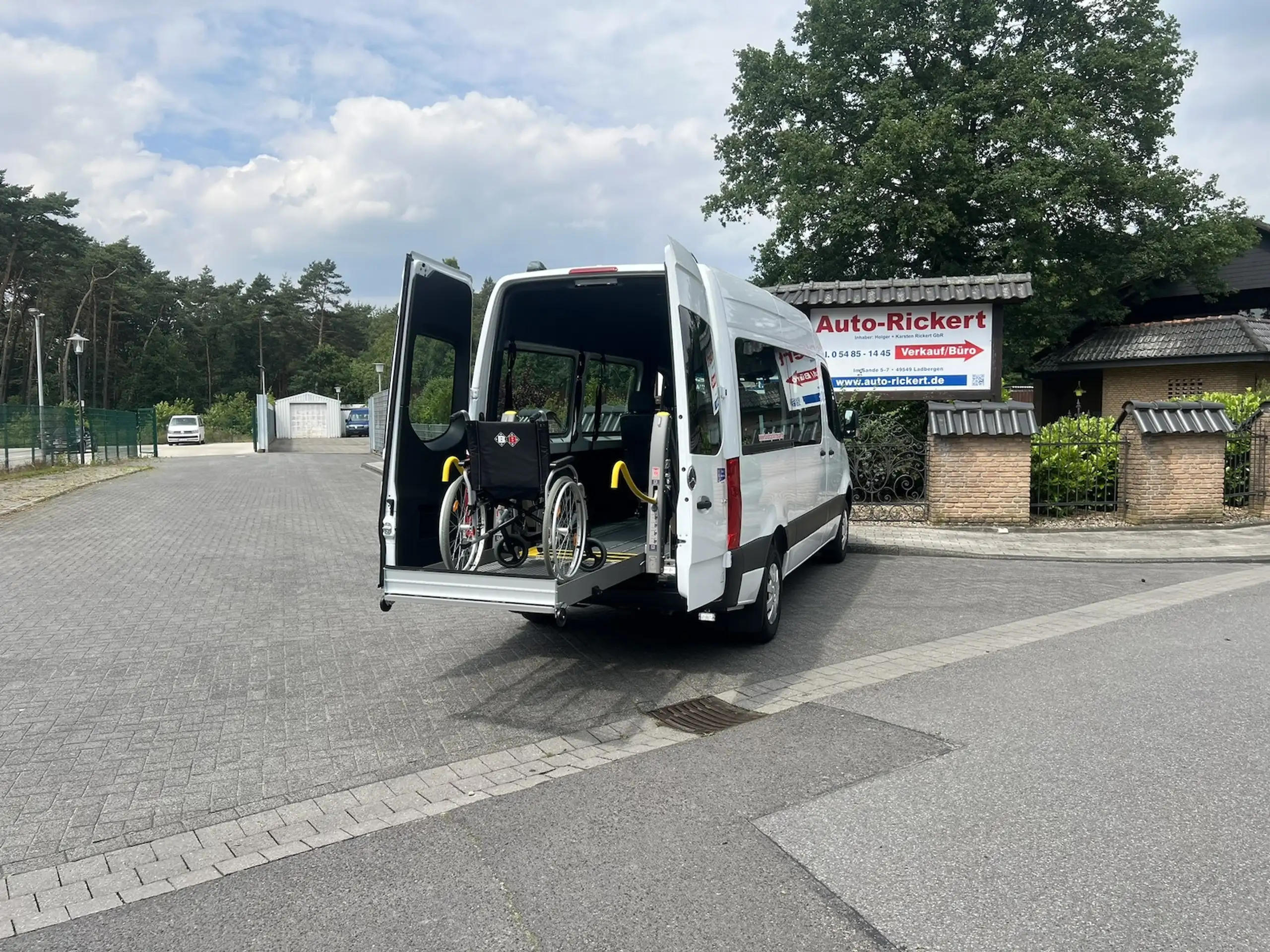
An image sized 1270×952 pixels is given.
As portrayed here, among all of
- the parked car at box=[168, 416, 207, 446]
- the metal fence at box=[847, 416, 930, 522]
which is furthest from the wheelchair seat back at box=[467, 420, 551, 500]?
the parked car at box=[168, 416, 207, 446]

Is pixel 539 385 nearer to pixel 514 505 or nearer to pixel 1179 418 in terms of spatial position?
pixel 514 505

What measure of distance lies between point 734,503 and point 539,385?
7.56ft

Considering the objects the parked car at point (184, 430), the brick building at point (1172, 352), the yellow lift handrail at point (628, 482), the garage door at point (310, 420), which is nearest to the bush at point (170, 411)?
the parked car at point (184, 430)

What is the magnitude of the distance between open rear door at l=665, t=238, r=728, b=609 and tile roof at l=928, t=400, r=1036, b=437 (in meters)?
7.93

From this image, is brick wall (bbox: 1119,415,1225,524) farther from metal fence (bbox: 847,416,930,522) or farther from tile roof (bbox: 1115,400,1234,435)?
metal fence (bbox: 847,416,930,522)

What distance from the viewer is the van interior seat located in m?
8.23

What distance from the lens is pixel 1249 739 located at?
491 cm

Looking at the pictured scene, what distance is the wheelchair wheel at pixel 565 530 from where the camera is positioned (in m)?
5.44

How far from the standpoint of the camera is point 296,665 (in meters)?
6.48

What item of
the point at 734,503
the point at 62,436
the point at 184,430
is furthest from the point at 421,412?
the point at 184,430

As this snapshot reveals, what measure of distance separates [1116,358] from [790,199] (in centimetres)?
1033

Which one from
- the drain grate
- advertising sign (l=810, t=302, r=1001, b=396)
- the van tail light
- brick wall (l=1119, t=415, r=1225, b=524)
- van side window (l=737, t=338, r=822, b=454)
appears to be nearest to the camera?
the drain grate

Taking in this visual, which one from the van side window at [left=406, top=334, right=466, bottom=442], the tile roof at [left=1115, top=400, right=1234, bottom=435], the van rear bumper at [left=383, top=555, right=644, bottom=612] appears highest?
the van side window at [left=406, top=334, right=466, bottom=442]

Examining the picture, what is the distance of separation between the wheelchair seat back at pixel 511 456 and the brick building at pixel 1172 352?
20.8 m
